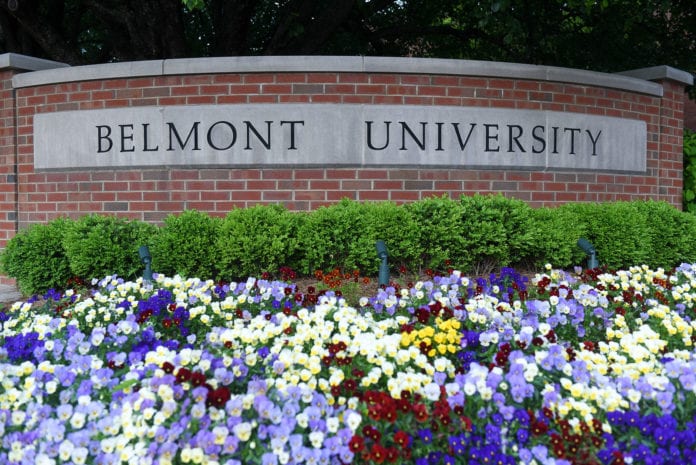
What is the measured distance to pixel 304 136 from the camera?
6.47m

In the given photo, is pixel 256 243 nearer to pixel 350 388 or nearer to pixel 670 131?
pixel 350 388

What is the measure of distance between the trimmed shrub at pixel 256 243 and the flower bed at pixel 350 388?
4.64 feet

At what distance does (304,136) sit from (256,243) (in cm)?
152

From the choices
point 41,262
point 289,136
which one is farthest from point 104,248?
point 289,136

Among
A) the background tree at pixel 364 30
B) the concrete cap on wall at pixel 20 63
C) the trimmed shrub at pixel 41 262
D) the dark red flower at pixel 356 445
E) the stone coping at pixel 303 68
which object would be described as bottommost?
the dark red flower at pixel 356 445

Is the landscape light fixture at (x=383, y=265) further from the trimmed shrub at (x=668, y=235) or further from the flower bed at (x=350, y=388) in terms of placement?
the trimmed shrub at (x=668, y=235)

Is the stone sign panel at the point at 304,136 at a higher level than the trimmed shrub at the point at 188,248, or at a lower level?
higher

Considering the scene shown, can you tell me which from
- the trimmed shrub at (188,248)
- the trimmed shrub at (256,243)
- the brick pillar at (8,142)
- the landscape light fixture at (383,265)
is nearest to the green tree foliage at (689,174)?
the landscape light fixture at (383,265)

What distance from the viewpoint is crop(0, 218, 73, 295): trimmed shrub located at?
19.2 ft

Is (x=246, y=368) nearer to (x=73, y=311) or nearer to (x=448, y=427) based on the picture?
(x=448, y=427)

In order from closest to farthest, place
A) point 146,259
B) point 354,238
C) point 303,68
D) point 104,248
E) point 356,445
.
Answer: point 356,445 < point 146,259 < point 354,238 < point 104,248 < point 303,68

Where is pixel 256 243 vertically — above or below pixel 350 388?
above

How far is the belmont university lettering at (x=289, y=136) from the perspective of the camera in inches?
255

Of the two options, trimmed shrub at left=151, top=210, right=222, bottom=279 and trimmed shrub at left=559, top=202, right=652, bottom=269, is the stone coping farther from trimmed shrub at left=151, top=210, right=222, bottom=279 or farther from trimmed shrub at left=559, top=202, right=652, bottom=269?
trimmed shrub at left=151, top=210, right=222, bottom=279
